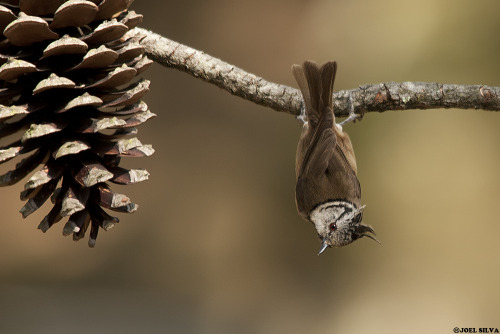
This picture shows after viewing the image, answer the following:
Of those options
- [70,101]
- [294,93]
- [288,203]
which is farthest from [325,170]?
[70,101]

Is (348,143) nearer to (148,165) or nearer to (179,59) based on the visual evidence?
(148,165)

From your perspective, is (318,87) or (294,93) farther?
(318,87)

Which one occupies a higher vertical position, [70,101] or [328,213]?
[328,213]

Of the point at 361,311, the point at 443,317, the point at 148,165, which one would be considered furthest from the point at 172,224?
the point at 443,317

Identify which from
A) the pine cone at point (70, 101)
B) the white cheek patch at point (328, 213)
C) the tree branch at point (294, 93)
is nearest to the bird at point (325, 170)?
the white cheek patch at point (328, 213)

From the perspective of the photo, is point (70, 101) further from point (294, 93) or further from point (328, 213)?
point (328, 213)

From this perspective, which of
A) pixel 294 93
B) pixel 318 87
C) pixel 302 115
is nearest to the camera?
pixel 294 93

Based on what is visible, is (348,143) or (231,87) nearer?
(231,87)
